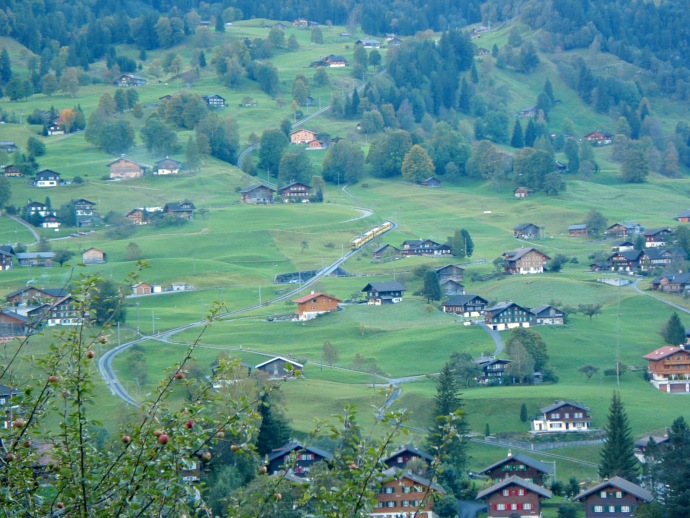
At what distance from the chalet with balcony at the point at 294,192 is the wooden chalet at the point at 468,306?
31789mm

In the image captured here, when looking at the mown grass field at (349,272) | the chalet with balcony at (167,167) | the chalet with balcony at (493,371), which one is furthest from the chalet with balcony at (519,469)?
the chalet with balcony at (167,167)

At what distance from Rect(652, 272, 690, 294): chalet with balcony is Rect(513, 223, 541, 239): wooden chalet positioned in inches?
681

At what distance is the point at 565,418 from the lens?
144 ft

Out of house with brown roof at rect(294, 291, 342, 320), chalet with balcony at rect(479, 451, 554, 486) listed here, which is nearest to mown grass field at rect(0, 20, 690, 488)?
house with brown roof at rect(294, 291, 342, 320)

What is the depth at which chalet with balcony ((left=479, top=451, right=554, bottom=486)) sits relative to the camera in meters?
37.7

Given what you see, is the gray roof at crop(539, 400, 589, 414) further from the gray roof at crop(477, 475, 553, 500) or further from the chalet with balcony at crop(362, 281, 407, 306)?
the chalet with balcony at crop(362, 281, 407, 306)

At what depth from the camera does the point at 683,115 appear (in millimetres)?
134375

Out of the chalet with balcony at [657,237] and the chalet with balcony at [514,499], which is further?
the chalet with balcony at [657,237]

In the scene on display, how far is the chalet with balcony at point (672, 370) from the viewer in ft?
162

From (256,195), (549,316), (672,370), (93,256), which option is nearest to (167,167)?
(256,195)

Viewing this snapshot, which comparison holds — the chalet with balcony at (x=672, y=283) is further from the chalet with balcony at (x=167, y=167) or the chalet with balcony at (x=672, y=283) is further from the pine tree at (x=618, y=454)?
the chalet with balcony at (x=167, y=167)

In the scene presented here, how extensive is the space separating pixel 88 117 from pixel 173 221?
1269 inches

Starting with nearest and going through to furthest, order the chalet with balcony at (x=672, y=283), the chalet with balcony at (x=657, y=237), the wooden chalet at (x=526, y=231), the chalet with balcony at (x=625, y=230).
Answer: the chalet with balcony at (x=672, y=283)
the chalet with balcony at (x=657, y=237)
the chalet with balcony at (x=625, y=230)
the wooden chalet at (x=526, y=231)

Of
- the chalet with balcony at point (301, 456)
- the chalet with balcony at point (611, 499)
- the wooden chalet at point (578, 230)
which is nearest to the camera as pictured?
the chalet with balcony at point (611, 499)
